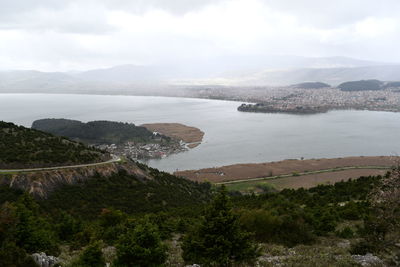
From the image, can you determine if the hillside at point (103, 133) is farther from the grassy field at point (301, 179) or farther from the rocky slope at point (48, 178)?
the rocky slope at point (48, 178)

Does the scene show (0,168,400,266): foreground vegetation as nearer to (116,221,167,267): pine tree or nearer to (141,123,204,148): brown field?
(116,221,167,267): pine tree

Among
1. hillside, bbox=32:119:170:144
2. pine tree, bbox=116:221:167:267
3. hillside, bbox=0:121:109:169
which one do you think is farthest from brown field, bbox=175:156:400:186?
pine tree, bbox=116:221:167:267

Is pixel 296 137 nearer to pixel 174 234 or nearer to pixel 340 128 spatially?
pixel 340 128

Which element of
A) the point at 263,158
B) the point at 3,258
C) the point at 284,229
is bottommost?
the point at 263,158

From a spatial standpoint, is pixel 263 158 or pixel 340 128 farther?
pixel 340 128

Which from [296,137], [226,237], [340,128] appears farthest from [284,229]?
[340,128]

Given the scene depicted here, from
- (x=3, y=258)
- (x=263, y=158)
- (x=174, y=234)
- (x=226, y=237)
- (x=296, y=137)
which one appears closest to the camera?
(x=3, y=258)
